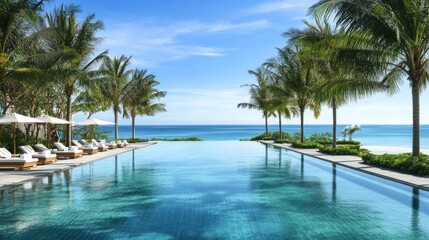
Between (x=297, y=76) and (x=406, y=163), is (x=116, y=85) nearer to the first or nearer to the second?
(x=297, y=76)

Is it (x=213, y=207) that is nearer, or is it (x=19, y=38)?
(x=213, y=207)

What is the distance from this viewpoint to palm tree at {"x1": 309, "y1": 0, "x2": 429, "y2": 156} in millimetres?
11664

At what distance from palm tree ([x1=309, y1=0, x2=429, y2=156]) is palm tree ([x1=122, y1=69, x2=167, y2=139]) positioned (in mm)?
22294

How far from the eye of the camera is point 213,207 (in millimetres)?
7801

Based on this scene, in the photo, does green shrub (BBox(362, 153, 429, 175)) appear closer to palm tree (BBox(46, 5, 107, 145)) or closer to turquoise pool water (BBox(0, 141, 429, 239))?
turquoise pool water (BBox(0, 141, 429, 239))

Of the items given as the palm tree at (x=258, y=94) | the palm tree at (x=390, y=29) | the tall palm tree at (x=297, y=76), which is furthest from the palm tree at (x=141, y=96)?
the palm tree at (x=390, y=29)

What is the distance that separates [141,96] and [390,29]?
2524 cm

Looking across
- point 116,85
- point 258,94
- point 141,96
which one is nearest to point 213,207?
point 116,85

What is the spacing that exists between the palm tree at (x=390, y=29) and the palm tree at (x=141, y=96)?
22.3m

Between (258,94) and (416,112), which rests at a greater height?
(258,94)

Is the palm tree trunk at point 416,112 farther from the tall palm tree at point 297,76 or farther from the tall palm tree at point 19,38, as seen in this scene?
the tall palm tree at point 19,38

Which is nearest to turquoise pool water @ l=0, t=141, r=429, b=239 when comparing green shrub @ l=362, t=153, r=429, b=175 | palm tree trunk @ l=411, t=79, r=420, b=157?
green shrub @ l=362, t=153, r=429, b=175

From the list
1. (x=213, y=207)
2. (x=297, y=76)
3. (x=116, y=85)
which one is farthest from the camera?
(x=116, y=85)

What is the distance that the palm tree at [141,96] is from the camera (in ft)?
108
